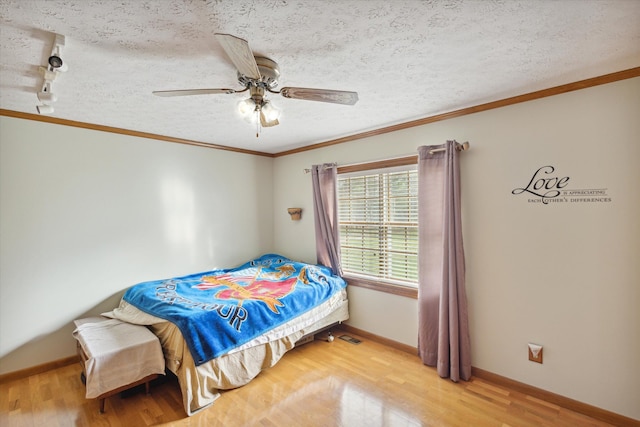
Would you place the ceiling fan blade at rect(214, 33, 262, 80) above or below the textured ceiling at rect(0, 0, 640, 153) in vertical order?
below

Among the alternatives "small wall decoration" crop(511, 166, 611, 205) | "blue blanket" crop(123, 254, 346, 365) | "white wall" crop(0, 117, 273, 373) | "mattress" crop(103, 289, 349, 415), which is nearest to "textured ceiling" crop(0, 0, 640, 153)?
"white wall" crop(0, 117, 273, 373)

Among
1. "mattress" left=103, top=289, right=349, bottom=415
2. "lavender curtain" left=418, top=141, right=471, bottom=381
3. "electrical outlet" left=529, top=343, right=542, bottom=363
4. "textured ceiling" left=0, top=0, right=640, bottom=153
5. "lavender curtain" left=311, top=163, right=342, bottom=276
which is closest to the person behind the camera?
"textured ceiling" left=0, top=0, right=640, bottom=153

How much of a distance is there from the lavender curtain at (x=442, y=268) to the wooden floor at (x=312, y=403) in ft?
0.66

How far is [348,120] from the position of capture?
3.06 metres

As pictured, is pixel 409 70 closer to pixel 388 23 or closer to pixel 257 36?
pixel 388 23

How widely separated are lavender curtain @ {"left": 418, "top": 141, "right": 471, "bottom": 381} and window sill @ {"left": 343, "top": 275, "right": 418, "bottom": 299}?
192 millimetres

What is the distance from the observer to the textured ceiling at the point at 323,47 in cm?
138

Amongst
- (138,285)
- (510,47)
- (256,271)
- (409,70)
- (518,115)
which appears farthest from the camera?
(256,271)

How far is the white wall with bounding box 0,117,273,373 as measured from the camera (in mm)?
2699

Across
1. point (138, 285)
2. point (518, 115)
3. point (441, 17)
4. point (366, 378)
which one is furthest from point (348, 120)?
point (138, 285)

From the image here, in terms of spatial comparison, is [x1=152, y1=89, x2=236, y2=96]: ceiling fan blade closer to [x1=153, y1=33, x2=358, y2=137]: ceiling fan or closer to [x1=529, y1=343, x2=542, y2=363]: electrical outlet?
[x1=153, y1=33, x2=358, y2=137]: ceiling fan

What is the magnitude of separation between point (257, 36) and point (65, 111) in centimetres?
218

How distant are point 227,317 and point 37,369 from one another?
1895mm

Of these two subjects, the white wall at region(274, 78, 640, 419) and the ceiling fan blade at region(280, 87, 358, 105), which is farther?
the white wall at region(274, 78, 640, 419)
